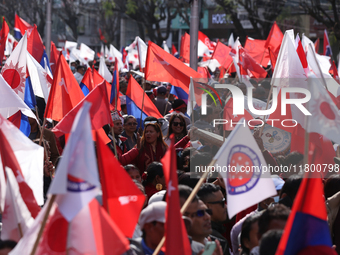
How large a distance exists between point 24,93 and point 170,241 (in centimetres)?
409

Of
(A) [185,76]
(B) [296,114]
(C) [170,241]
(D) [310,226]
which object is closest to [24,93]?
(A) [185,76]

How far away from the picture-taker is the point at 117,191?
116 inches

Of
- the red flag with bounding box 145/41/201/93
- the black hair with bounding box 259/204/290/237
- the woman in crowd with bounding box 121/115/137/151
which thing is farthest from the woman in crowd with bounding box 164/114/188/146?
the black hair with bounding box 259/204/290/237

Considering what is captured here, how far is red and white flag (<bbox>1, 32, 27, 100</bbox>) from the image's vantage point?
19.8 ft

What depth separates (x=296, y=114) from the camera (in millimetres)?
5195

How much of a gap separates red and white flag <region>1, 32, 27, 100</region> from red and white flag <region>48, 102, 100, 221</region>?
374cm

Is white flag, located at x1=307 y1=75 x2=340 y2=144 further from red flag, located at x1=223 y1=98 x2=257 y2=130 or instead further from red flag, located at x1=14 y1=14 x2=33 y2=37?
red flag, located at x1=14 y1=14 x2=33 y2=37

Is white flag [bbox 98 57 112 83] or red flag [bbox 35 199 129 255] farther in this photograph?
white flag [bbox 98 57 112 83]


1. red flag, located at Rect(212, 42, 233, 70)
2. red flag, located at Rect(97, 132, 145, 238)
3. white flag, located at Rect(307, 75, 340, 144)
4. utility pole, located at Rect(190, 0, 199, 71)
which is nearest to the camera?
red flag, located at Rect(97, 132, 145, 238)

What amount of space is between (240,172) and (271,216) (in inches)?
14.0

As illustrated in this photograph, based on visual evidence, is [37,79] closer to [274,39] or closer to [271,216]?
[271,216]

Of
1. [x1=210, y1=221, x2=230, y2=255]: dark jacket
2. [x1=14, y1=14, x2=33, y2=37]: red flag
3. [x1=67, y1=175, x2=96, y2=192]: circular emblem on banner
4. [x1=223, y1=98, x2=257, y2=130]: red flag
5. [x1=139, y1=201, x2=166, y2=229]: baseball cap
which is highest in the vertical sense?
[x1=14, y1=14, x2=33, y2=37]: red flag

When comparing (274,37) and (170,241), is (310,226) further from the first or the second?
(274,37)

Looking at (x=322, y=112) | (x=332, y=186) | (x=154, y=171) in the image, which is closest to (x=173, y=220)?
(x=322, y=112)
